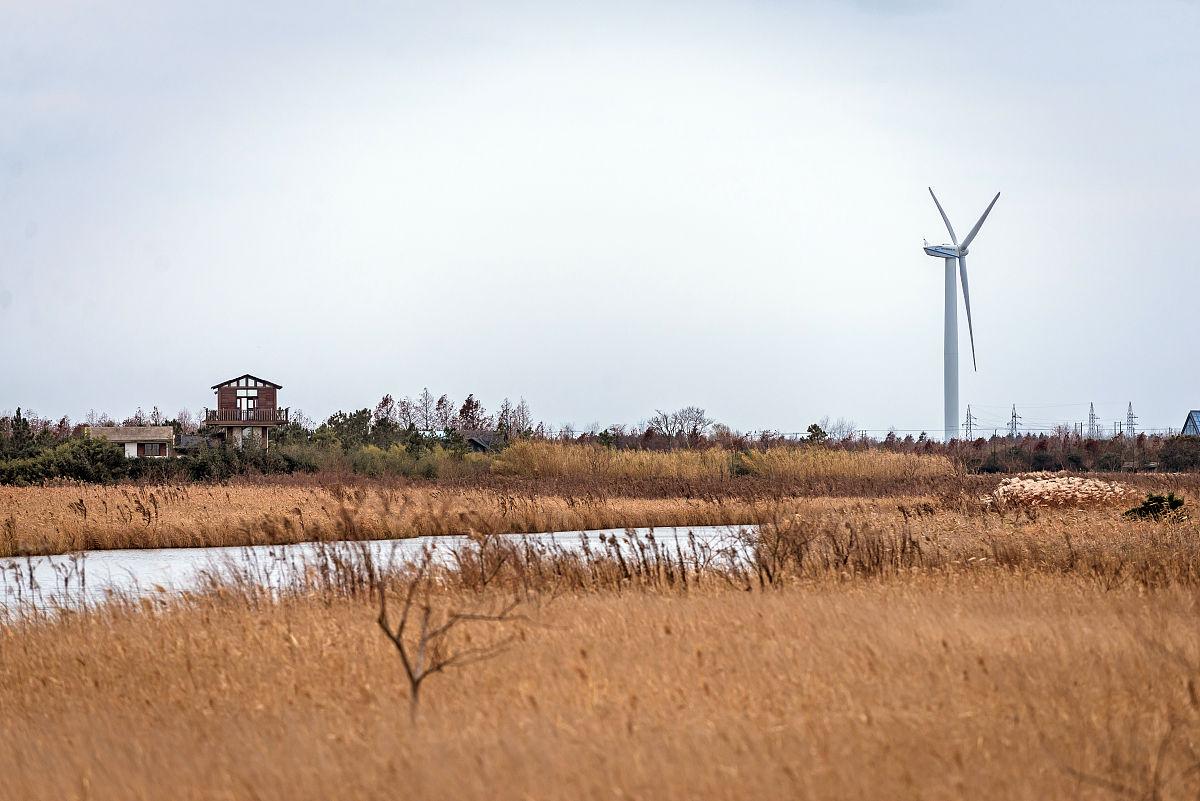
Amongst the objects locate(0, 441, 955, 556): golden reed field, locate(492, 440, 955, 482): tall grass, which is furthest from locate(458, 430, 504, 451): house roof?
locate(0, 441, 955, 556): golden reed field

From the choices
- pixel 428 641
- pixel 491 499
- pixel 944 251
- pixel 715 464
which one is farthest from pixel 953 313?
pixel 428 641

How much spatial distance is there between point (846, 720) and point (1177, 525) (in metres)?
15.2

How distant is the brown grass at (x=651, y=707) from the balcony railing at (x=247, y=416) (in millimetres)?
58114

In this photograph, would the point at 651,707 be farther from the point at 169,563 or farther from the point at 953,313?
the point at 953,313

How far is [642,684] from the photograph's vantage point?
806 centimetres

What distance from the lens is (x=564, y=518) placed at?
2859cm

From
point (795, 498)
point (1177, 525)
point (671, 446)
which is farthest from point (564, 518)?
point (671, 446)

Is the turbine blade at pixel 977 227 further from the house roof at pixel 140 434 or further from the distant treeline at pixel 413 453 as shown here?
the house roof at pixel 140 434

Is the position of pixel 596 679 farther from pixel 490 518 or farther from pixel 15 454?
pixel 15 454

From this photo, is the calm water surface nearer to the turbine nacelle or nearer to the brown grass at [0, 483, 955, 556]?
the brown grass at [0, 483, 955, 556]

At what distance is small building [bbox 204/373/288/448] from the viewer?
6825cm

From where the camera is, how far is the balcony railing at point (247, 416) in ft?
224

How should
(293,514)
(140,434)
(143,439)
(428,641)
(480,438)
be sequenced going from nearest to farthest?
(428,641), (293,514), (143,439), (140,434), (480,438)

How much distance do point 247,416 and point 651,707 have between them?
64156 millimetres
